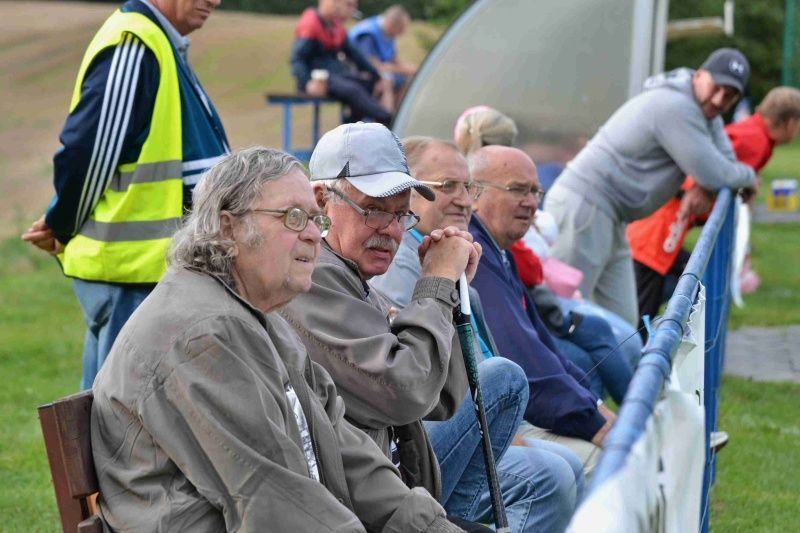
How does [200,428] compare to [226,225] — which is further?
[226,225]

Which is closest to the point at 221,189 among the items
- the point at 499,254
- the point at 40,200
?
the point at 499,254

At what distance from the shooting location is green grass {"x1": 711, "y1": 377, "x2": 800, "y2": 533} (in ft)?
18.0

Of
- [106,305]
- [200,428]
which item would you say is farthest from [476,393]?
[106,305]

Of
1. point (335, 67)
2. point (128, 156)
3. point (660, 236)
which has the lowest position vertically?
point (335, 67)

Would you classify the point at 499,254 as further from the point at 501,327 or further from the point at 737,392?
the point at 737,392

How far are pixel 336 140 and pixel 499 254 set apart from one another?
1.30 metres

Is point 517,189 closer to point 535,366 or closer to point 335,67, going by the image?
point 535,366

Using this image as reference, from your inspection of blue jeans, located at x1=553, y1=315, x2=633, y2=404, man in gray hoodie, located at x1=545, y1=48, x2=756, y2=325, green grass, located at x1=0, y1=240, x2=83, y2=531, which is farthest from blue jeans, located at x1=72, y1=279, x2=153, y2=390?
man in gray hoodie, located at x1=545, y1=48, x2=756, y2=325

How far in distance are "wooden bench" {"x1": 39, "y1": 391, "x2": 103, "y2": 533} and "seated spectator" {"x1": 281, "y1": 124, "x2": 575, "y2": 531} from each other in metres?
0.78

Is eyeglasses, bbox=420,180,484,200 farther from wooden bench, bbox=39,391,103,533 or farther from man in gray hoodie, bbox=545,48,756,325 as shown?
man in gray hoodie, bbox=545,48,756,325

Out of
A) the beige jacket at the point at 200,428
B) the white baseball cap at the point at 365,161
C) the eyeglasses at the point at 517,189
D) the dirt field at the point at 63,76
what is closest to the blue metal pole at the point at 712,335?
the eyeglasses at the point at 517,189

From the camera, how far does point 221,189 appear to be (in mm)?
2975

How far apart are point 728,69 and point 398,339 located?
4578 millimetres

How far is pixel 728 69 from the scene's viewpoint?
7.46 m
